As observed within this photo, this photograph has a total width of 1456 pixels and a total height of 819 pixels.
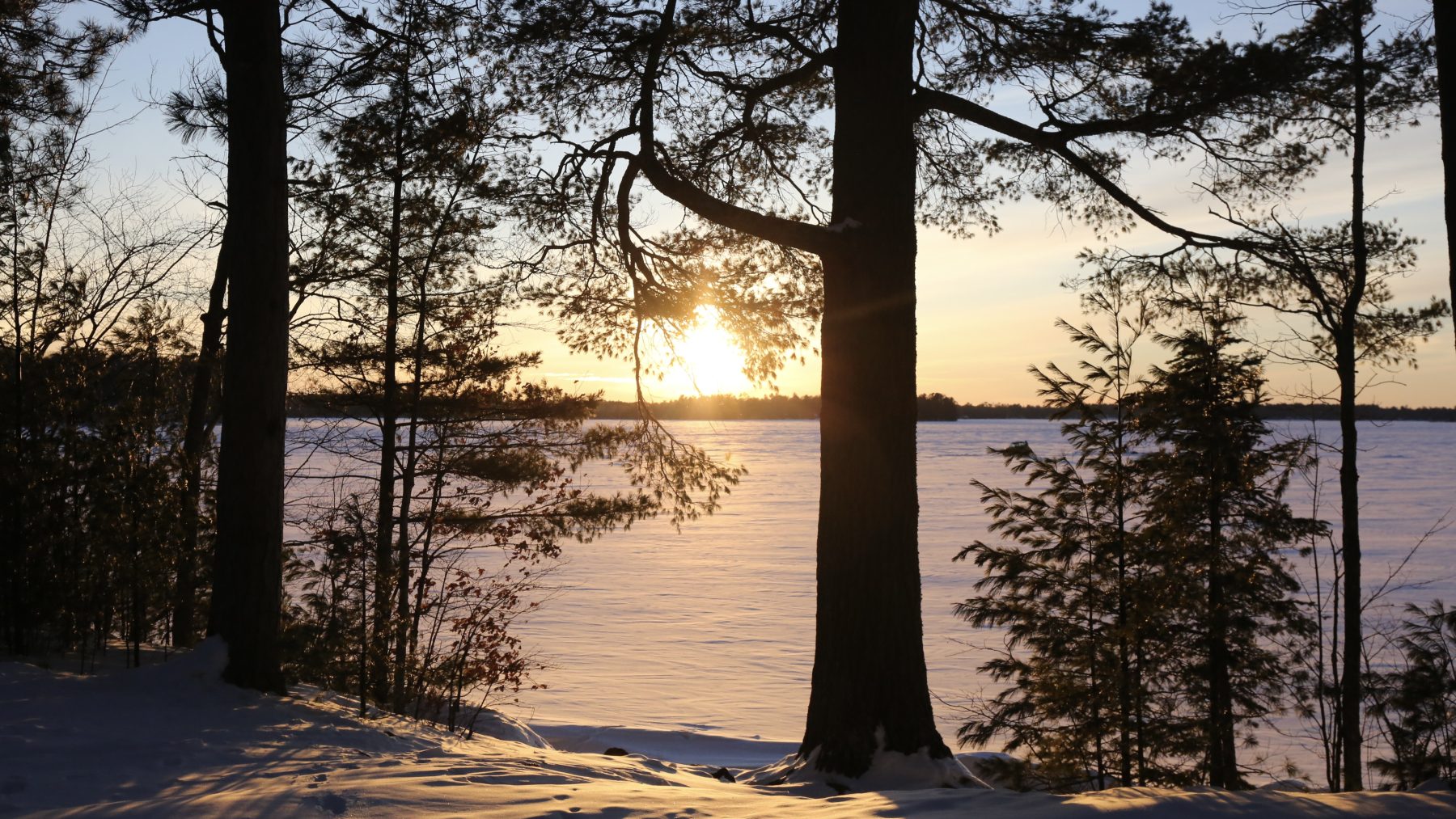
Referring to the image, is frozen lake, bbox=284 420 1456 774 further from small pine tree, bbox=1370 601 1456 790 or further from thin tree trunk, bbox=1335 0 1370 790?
small pine tree, bbox=1370 601 1456 790

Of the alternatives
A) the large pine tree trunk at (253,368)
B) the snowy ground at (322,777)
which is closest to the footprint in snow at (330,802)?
the snowy ground at (322,777)

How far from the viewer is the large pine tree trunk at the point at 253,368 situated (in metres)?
6.39

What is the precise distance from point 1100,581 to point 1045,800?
458 centimetres

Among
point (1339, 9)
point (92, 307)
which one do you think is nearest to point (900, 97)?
point (1339, 9)

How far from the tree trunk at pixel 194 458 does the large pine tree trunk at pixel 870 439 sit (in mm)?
4380

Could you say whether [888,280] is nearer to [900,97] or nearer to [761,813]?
[900,97]

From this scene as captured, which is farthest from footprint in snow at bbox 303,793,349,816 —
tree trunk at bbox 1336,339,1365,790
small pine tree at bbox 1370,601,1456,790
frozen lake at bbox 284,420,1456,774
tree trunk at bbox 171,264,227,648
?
tree trunk at bbox 1336,339,1365,790

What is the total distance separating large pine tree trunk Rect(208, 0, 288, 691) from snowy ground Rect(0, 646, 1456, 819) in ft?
1.11

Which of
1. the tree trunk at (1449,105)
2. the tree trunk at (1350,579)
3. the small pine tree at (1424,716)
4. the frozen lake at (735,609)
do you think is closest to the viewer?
the tree trunk at (1449,105)

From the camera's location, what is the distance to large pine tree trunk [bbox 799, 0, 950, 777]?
20.7 ft

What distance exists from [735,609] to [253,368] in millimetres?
16775

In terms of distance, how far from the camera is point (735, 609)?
877 inches

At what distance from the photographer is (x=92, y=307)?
30.8ft

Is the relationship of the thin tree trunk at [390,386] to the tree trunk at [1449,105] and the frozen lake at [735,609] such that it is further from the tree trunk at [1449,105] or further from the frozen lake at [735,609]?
the tree trunk at [1449,105]
